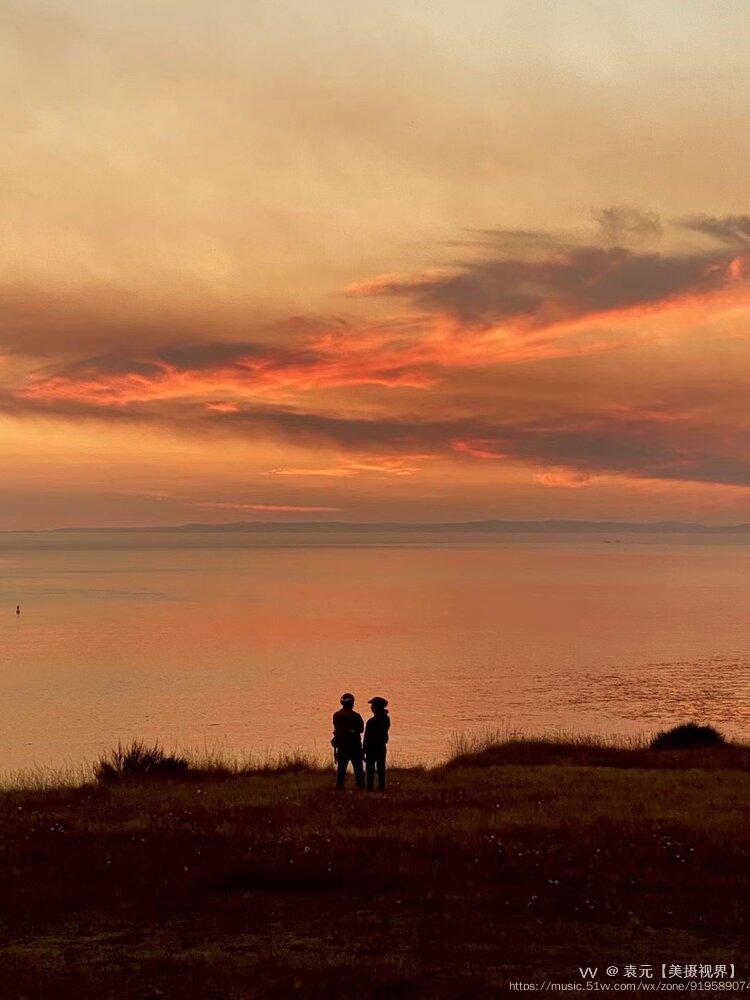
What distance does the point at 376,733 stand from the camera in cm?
2467

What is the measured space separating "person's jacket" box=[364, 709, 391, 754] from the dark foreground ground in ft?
4.31

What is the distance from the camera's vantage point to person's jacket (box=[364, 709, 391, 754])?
80.3 feet

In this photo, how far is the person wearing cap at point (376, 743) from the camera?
24484 millimetres

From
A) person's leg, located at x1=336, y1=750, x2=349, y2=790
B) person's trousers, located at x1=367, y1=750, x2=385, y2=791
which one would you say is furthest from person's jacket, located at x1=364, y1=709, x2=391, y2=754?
person's leg, located at x1=336, y1=750, x2=349, y2=790

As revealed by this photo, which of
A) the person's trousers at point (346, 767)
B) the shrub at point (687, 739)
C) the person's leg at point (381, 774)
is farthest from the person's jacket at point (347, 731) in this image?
the shrub at point (687, 739)

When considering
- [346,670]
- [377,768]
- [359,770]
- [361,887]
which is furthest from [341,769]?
[346,670]

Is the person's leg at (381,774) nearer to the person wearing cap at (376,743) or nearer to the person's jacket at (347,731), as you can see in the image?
the person wearing cap at (376,743)

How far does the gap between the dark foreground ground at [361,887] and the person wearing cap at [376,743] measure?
2.96 ft

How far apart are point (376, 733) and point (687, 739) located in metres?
17.1

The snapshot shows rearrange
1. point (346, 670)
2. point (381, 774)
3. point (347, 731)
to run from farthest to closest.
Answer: point (346, 670) → point (381, 774) → point (347, 731)

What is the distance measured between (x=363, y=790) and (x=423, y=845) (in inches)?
242

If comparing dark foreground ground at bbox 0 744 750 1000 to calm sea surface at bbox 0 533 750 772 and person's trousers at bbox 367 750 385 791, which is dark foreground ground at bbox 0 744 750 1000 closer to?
person's trousers at bbox 367 750 385 791


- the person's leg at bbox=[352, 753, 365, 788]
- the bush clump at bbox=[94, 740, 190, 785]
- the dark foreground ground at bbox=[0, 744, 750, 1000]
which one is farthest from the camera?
the bush clump at bbox=[94, 740, 190, 785]

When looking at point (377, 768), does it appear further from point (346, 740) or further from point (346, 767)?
point (346, 740)
